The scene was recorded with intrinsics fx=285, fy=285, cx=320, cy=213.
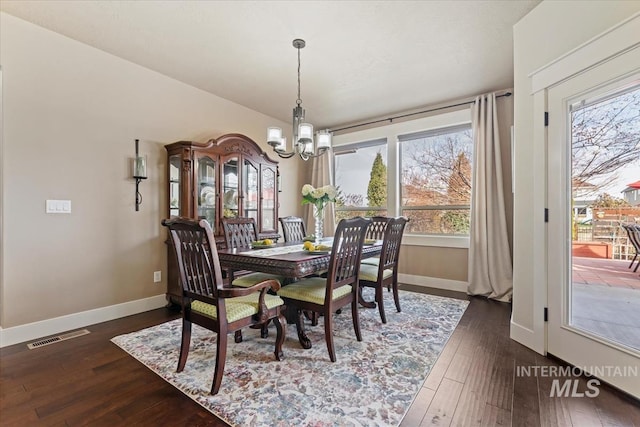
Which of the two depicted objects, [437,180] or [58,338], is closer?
[58,338]

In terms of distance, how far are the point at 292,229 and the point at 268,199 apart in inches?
38.3

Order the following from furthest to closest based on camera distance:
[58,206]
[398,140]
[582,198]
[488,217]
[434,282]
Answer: [398,140]
[434,282]
[488,217]
[58,206]
[582,198]

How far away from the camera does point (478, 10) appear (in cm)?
223

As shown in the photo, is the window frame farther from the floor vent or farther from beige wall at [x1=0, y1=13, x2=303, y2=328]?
the floor vent

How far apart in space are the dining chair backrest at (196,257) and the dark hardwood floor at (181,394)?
0.59m

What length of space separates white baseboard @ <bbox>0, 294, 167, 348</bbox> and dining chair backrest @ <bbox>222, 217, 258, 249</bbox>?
1.20m

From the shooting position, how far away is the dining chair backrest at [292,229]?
339 cm

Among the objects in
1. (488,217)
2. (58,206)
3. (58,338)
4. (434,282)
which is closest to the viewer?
(58,338)

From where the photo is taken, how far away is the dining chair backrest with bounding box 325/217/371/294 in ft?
6.44

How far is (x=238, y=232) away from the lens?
9.86 ft

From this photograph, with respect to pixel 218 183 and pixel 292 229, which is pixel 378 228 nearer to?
pixel 292 229

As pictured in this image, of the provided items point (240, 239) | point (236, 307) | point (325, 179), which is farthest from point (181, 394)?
point (325, 179)

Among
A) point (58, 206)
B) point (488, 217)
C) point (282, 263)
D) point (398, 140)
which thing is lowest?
point (282, 263)

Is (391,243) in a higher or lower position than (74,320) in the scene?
higher
